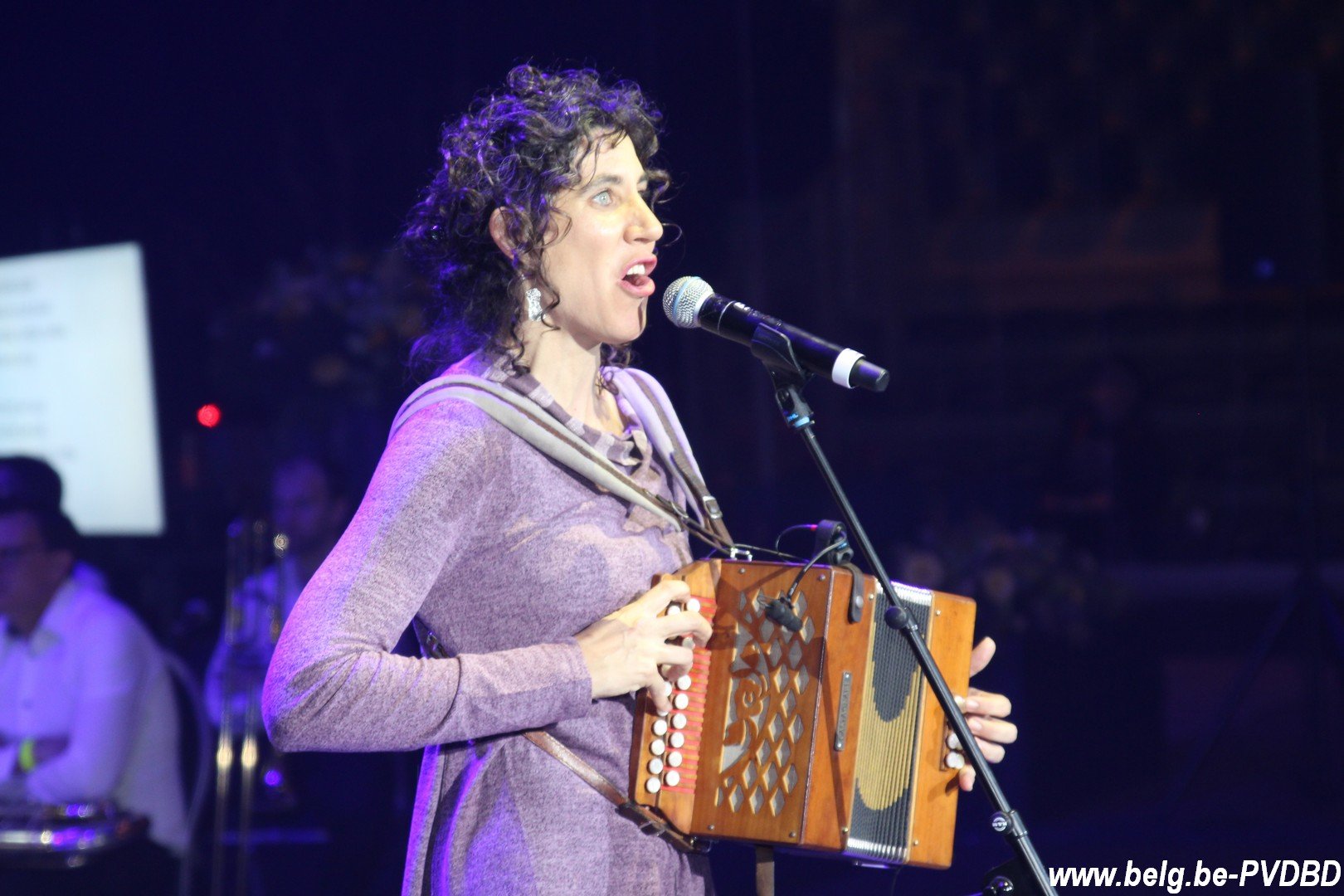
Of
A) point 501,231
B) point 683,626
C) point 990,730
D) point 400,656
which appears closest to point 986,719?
point 990,730

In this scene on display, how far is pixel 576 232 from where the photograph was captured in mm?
1738

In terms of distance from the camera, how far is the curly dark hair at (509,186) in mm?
1737

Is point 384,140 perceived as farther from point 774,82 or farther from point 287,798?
point 287,798

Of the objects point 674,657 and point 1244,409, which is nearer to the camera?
point 674,657

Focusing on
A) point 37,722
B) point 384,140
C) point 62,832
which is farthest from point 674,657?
point 384,140

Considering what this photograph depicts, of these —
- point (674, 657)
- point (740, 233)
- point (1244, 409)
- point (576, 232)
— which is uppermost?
point (740, 233)

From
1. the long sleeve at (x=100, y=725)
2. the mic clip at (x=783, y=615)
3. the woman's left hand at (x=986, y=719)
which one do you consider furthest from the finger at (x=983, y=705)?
the long sleeve at (x=100, y=725)

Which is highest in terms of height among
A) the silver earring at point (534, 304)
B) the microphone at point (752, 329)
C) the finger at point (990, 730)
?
the silver earring at point (534, 304)

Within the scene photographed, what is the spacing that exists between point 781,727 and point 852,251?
386 centimetres

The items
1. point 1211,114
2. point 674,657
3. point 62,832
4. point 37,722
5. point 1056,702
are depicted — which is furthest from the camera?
point 1211,114

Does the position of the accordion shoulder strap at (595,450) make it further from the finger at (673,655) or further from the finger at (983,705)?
the finger at (983,705)

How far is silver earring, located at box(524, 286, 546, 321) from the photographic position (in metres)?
1.78

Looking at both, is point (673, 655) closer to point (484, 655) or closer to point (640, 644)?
point (640, 644)

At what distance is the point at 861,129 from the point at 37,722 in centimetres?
374
